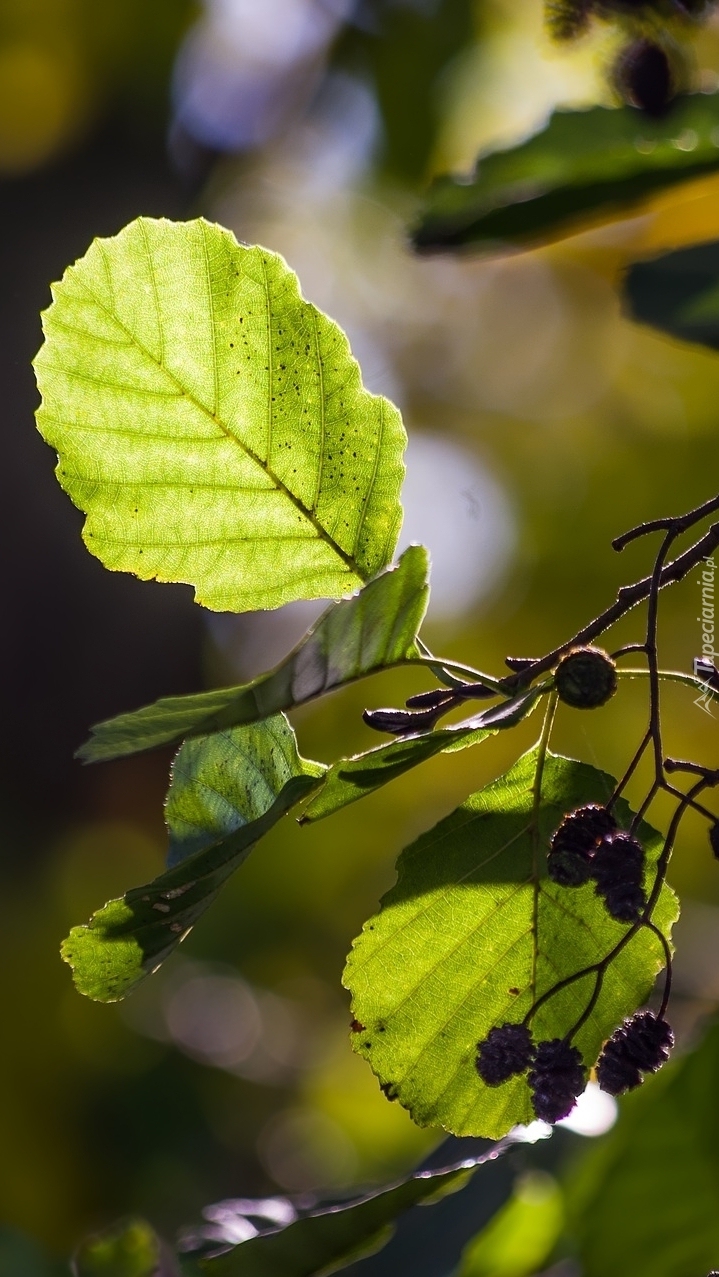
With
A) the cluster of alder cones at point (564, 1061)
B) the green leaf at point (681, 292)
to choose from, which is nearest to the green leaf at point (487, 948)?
the cluster of alder cones at point (564, 1061)

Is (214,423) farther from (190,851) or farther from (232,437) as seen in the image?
(190,851)

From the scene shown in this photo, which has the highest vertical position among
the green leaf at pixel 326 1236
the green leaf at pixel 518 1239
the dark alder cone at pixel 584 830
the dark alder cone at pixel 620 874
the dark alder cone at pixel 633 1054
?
the dark alder cone at pixel 584 830

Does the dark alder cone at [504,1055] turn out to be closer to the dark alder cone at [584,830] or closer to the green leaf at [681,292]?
the dark alder cone at [584,830]

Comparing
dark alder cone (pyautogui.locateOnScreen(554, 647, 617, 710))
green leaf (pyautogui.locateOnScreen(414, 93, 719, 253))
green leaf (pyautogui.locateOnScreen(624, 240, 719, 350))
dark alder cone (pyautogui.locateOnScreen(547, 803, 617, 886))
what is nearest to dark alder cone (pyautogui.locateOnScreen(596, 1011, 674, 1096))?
dark alder cone (pyautogui.locateOnScreen(547, 803, 617, 886))

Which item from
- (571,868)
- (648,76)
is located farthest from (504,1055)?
(648,76)

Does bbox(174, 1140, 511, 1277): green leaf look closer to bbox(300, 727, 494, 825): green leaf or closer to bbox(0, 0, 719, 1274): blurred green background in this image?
bbox(300, 727, 494, 825): green leaf

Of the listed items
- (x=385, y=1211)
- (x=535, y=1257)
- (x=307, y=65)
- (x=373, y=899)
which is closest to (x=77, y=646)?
(x=373, y=899)
